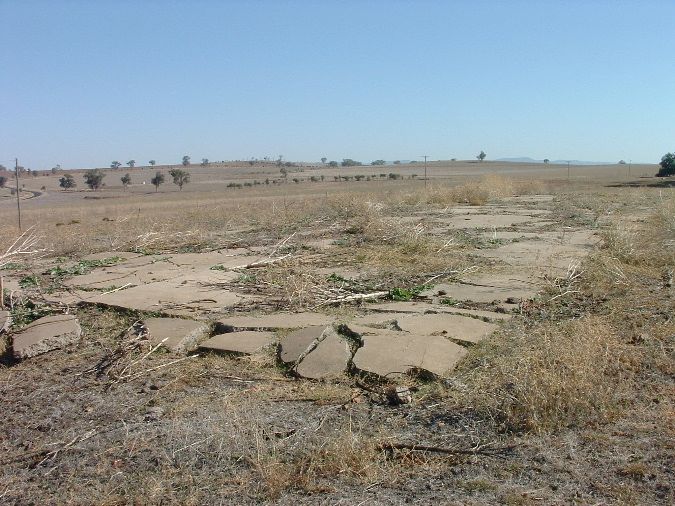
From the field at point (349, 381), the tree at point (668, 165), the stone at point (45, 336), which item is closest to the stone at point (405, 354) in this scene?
the field at point (349, 381)

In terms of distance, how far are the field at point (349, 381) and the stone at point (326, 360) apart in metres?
0.02

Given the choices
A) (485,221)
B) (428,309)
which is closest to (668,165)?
(485,221)

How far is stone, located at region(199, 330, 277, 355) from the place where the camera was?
393 centimetres

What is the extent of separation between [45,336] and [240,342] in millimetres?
1363

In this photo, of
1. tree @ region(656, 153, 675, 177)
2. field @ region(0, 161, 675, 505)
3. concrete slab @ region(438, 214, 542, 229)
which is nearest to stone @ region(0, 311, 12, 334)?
field @ region(0, 161, 675, 505)

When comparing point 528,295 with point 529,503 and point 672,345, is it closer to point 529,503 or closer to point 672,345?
point 672,345

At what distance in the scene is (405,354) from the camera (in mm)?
3697

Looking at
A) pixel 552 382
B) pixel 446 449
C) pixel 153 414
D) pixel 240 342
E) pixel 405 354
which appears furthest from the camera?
pixel 240 342

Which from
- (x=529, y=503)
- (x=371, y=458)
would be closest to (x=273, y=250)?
(x=371, y=458)

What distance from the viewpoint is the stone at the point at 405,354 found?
349cm

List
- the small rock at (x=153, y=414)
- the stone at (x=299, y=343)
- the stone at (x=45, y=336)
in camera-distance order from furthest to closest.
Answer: the stone at (x=45, y=336) → the stone at (x=299, y=343) → the small rock at (x=153, y=414)

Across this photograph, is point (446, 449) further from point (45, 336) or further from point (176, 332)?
point (45, 336)

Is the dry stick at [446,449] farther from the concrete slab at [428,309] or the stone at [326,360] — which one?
the concrete slab at [428,309]

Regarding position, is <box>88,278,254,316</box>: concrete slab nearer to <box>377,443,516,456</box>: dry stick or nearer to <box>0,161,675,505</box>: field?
<box>0,161,675,505</box>: field
